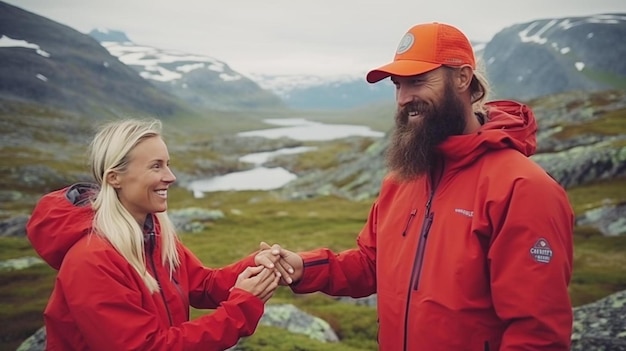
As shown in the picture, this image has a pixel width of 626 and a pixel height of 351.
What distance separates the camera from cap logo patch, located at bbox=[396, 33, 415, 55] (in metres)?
6.14

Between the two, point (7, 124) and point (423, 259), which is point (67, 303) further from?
point (7, 124)

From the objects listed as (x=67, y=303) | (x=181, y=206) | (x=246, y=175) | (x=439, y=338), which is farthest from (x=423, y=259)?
(x=246, y=175)

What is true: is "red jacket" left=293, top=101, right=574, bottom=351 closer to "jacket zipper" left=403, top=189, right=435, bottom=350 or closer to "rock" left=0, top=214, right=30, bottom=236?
"jacket zipper" left=403, top=189, right=435, bottom=350

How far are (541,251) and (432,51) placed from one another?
2701mm

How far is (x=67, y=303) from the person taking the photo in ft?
18.0

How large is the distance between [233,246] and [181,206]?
46838mm

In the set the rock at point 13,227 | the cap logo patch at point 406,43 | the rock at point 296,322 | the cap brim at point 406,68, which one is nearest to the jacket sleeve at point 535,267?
the cap brim at point 406,68

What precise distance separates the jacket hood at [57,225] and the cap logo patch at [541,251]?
506 centimetres

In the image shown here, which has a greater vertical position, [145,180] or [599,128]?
[599,128]

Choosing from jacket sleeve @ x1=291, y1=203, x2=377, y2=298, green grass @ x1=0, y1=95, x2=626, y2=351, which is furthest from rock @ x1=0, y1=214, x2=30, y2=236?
jacket sleeve @ x1=291, y1=203, x2=377, y2=298

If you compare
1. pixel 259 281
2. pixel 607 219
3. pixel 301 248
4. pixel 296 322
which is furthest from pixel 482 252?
pixel 607 219

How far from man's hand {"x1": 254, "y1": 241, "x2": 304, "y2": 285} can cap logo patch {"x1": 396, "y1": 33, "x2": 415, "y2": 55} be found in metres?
3.44

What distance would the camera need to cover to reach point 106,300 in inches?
209

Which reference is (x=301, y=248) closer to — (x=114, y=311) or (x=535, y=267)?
(x=114, y=311)
